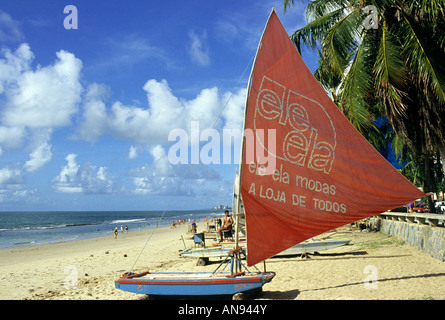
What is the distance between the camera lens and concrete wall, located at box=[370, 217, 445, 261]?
424 inches

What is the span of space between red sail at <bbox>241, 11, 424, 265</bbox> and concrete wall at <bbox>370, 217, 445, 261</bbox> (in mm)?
4105

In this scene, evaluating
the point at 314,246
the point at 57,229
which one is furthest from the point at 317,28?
the point at 57,229

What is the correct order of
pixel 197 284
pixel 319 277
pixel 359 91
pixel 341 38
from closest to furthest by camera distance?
1. pixel 197 284
2. pixel 319 277
3. pixel 359 91
4. pixel 341 38

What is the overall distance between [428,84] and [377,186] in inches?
222

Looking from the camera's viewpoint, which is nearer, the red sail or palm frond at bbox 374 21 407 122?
the red sail

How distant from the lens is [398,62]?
11.8m

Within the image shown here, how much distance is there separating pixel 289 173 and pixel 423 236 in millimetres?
7910

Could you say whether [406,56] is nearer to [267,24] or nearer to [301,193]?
[267,24]

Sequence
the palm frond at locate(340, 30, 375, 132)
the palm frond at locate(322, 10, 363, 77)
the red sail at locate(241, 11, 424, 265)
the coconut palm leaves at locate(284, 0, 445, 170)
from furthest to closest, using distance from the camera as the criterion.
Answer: the palm frond at locate(322, 10, 363, 77) < the palm frond at locate(340, 30, 375, 132) < the coconut palm leaves at locate(284, 0, 445, 170) < the red sail at locate(241, 11, 424, 265)

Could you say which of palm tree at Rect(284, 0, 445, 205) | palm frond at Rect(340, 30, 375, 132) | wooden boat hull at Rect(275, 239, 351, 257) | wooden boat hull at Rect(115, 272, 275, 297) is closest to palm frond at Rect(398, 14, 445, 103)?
palm tree at Rect(284, 0, 445, 205)

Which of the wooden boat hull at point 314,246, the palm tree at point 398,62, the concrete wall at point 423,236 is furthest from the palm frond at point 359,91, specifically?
the wooden boat hull at point 314,246

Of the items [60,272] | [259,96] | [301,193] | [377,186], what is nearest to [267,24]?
[259,96]

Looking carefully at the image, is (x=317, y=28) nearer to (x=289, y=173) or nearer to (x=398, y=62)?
(x=398, y=62)

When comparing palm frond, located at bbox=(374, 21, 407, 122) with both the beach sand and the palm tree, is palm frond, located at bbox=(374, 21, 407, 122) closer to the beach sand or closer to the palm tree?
the palm tree
